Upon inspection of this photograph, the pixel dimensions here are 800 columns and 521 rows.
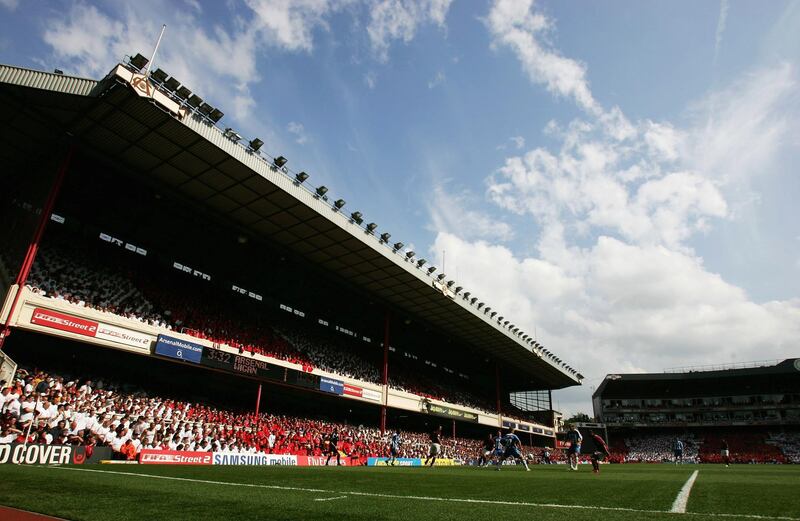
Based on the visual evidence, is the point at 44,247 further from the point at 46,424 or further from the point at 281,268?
the point at 281,268

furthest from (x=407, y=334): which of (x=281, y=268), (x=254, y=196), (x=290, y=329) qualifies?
(x=254, y=196)

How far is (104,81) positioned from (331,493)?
1836 cm

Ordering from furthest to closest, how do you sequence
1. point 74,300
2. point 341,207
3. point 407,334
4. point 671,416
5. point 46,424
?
point 671,416
point 407,334
point 341,207
point 74,300
point 46,424

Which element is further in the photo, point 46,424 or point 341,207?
point 341,207

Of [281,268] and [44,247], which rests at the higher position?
[281,268]

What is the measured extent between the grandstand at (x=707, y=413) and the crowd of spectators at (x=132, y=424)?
173 feet

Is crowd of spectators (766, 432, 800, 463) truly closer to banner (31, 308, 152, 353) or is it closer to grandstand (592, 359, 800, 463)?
grandstand (592, 359, 800, 463)

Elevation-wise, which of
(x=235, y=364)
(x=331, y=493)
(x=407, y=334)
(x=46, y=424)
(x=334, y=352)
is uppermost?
(x=407, y=334)

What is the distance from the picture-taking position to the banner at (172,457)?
54.4 feet

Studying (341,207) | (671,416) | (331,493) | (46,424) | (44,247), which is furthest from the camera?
(671,416)

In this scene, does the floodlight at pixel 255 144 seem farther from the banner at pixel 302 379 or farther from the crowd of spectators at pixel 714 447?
the crowd of spectators at pixel 714 447

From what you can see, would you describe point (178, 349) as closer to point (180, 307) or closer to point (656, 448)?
point (180, 307)

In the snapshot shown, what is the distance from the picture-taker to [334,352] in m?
38.4

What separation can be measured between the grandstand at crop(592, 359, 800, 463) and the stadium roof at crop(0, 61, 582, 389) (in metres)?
52.8
